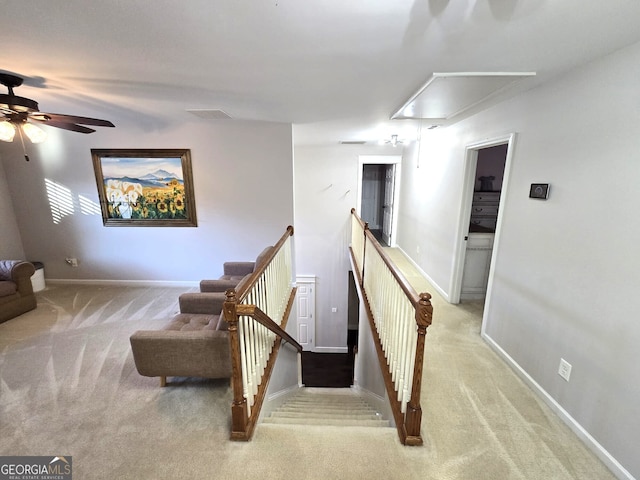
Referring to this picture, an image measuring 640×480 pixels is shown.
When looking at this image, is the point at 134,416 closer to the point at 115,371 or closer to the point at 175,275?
the point at 115,371

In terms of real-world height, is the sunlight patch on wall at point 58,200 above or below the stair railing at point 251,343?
above

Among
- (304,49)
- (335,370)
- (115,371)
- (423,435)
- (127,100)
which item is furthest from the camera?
(335,370)

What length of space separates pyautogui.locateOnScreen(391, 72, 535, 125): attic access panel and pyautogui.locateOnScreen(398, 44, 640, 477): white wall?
1.04 ft

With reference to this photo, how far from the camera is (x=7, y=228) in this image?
3.88 meters

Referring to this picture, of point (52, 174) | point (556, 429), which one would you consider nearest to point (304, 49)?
point (556, 429)

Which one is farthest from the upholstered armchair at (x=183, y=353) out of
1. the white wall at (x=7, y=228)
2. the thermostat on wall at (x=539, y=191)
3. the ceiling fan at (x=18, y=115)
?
the white wall at (x=7, y=228)

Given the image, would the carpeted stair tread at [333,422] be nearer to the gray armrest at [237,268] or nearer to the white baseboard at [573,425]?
the white baseboard at [573,425]

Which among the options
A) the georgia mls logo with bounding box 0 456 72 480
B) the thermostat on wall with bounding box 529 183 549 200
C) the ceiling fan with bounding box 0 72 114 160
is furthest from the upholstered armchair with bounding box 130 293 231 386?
the thermostat on wall with bounding box 529 183 549 200

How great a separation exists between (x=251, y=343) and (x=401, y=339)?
1.05 metres

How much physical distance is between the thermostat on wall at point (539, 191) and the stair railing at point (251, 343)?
226 centimetres

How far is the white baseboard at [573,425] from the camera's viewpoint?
1429 mm

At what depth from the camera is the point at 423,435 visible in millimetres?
1622

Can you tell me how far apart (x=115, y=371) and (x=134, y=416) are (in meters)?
0.70

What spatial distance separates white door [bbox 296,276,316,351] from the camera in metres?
5.61
